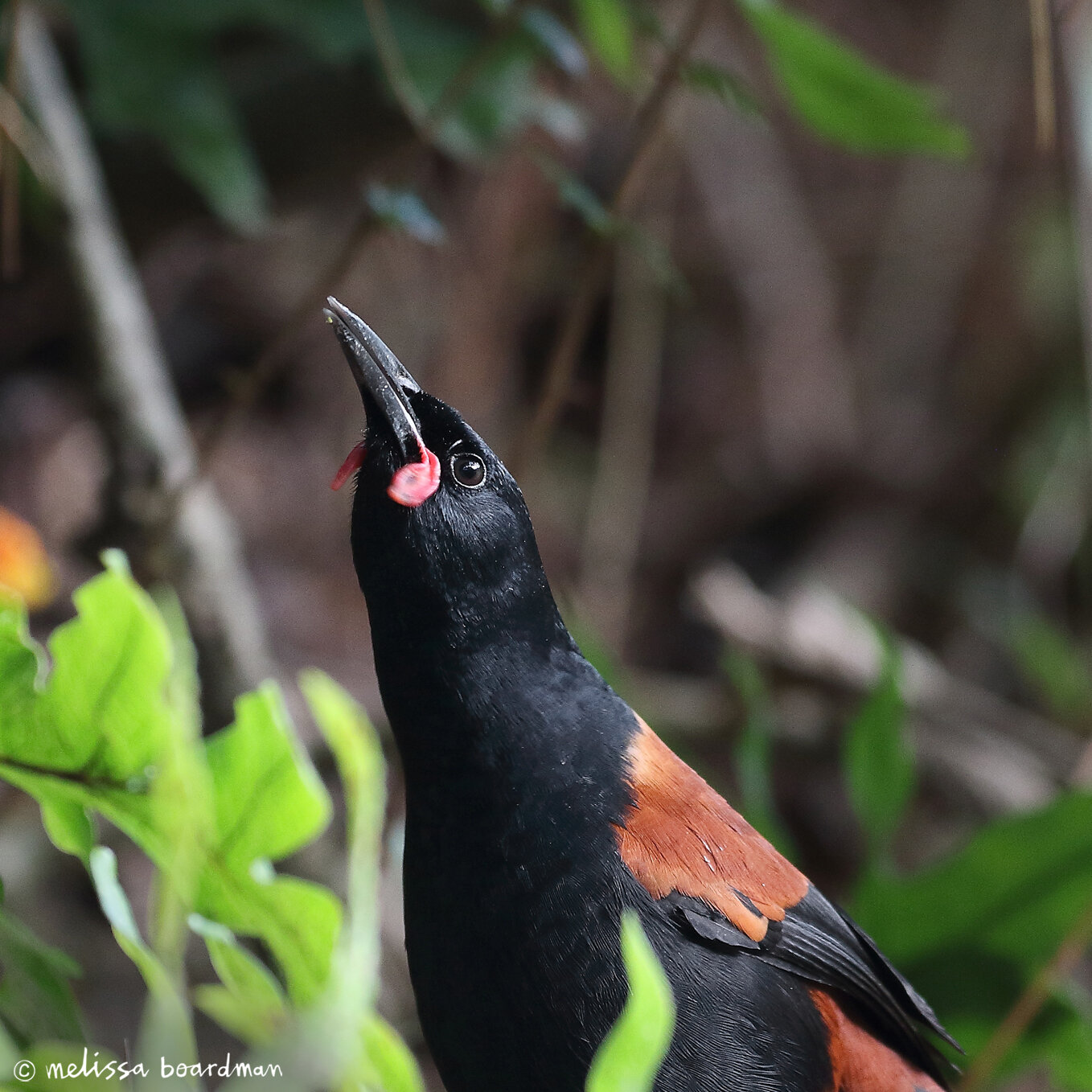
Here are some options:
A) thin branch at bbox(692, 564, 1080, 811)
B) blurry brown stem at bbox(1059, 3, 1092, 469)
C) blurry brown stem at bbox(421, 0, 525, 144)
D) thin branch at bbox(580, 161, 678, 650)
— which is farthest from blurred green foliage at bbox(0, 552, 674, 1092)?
thin branch at bbox(580, 161, 678, 650)

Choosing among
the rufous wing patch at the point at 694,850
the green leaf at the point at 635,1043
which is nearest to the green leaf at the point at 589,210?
the rufous wing patch at the point at 694,850

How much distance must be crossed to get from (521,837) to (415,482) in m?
0.39

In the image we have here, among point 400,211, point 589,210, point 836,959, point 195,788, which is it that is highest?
point 589,210

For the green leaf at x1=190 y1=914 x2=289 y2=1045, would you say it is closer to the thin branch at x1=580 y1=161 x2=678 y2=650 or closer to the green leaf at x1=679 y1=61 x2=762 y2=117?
the green leaf at x1=679 y1=61 x2=762 y2=117

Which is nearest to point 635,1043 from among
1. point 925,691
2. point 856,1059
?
point 856,1059

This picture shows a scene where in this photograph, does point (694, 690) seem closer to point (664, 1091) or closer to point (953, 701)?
point (953, 701)

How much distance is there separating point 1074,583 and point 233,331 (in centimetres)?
354

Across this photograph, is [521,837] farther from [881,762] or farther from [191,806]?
[881,762]

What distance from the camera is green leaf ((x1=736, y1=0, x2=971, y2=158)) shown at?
6.49ft

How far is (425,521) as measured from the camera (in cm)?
125

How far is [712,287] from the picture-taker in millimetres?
4891

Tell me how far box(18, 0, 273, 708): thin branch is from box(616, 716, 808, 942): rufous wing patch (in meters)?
1.03

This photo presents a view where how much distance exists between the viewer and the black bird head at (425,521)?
4.10ft

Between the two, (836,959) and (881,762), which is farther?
(881,762)
